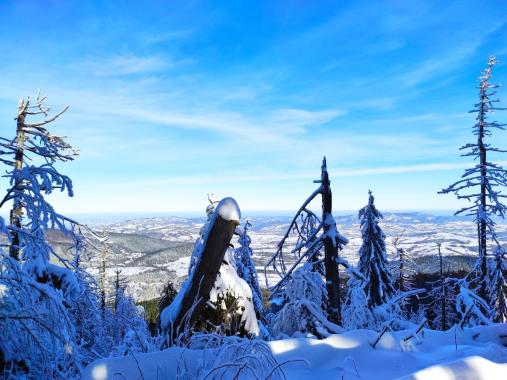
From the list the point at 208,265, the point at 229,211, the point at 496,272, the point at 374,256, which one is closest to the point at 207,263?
the point at 208,265

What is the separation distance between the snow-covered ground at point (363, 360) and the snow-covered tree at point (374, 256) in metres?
18.7

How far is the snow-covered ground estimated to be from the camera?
2.41 metres

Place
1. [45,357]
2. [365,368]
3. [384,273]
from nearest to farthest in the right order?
[365,368] < [45,357] < [384,273]

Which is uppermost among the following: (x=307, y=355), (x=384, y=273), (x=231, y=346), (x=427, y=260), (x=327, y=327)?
(x=231, y=346)

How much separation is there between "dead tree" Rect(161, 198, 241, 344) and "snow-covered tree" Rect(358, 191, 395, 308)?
18.0m

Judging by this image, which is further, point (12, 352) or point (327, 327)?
point (327, 327)

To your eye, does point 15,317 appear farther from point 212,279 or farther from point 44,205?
point 212,279

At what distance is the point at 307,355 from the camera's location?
3193mm

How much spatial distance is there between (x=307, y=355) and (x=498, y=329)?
254 centimetres

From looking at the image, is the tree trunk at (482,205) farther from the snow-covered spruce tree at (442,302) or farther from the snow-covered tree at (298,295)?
the snow-covered tree at (298,295)

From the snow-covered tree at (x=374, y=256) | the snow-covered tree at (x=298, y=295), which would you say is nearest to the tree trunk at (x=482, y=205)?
the snow-covered tree at (x=374, y=256)

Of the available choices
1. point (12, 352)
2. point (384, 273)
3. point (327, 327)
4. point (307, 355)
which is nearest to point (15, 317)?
point (12, 352)

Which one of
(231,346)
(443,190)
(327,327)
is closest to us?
(231,346)

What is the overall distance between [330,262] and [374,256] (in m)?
15.4
